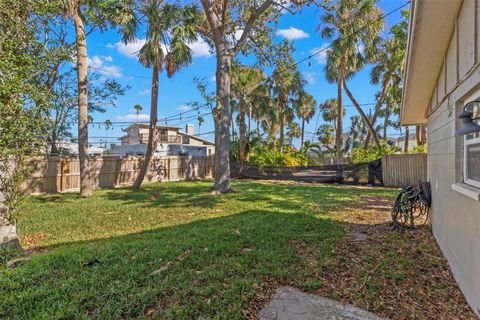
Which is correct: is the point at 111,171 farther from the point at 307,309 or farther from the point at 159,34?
the point at 307,309

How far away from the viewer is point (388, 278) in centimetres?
303

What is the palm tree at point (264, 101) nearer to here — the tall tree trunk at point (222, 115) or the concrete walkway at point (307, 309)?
the tall tree trunk at point (222, 115)

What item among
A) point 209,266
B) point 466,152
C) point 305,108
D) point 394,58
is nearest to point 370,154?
point 394,58

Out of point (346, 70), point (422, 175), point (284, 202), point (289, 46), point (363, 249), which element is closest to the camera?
point (363, 249)

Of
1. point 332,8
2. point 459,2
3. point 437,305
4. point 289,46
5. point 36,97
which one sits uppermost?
point 332,8

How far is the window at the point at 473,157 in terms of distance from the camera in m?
2.65

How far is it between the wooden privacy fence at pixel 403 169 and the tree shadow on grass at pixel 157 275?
866 cm

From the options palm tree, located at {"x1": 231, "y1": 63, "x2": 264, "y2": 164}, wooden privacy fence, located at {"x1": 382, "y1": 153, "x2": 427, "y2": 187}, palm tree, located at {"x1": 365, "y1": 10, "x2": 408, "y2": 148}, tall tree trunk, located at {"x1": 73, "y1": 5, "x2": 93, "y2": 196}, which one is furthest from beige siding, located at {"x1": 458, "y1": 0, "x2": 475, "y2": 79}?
palm tree, located at {"x1": 231, "y1": 63, "x2": 264, "y2": 164}

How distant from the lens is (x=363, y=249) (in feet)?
13.0

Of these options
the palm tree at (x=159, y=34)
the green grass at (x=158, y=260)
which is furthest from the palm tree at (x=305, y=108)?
the green grass at (x=158, y=260)

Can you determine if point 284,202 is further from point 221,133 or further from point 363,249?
point 363,249

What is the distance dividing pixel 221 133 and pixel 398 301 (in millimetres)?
7024

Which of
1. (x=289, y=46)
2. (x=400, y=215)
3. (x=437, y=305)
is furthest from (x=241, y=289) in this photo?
(x=289, y=46)

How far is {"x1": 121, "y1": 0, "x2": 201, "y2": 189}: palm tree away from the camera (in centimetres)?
958
